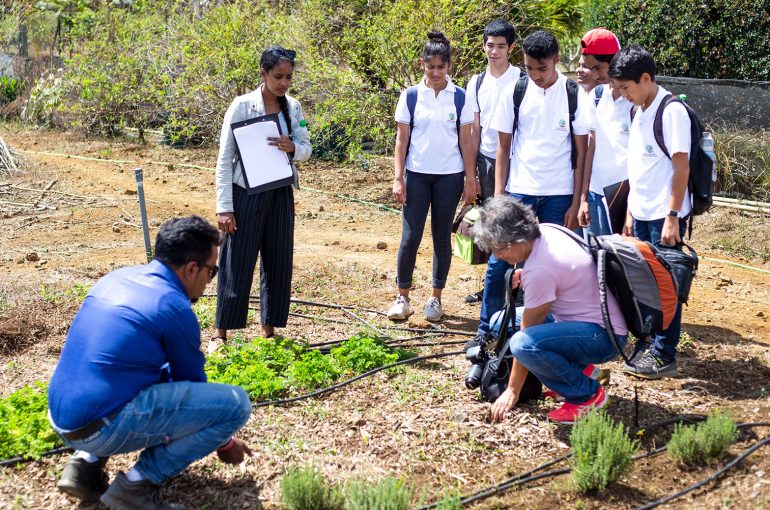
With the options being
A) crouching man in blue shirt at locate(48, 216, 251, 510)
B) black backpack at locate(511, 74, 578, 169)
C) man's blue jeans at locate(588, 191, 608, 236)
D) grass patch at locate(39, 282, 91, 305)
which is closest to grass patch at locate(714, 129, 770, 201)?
man's blue jeans at locate(588, 191, 608, 236)

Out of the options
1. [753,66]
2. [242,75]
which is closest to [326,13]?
[242,75]

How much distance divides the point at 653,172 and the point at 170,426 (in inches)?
118

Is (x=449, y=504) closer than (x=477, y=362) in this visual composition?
Yes

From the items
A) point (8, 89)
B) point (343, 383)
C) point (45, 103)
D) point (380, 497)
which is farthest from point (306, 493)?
point (8, 89)

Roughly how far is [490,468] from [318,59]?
27.4ft

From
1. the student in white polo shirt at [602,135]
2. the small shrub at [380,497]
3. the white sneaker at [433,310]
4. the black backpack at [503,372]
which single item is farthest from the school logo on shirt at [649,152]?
the small shrub at [380,497]

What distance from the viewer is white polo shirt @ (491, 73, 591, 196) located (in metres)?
5.40

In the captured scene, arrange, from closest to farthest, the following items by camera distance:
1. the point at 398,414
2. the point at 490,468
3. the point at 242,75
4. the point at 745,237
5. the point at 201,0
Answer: the point at 490,468, the point at 398,414, the point at 745,237, the point at 242,75, the point at 201,0

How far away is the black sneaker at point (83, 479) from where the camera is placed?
374 centimetres

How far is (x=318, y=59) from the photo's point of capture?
11562mm

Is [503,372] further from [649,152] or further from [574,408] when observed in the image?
[649,152]

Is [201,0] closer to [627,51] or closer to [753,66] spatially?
[753,66]

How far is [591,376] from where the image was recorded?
4801 millimetres

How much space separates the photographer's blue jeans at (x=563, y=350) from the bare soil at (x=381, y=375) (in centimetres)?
32
